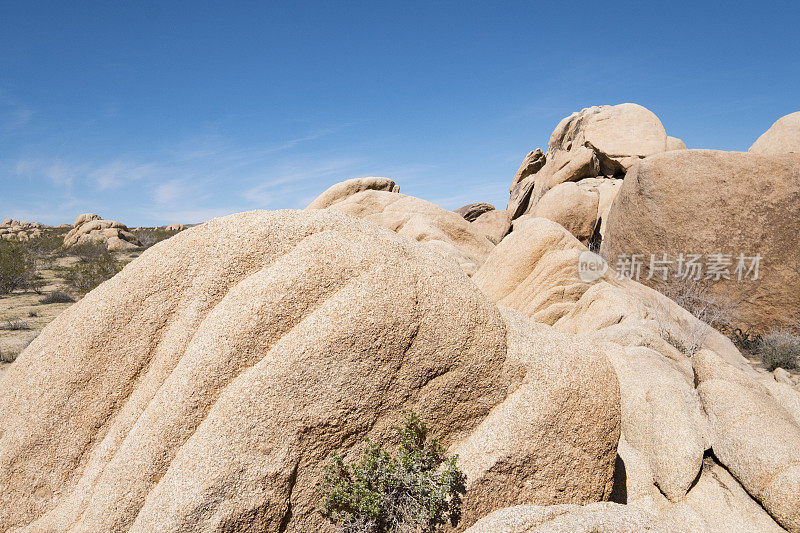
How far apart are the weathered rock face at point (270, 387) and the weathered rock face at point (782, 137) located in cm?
1636

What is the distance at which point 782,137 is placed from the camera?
15.6m

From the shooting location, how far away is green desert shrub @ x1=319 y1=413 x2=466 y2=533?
3.60m

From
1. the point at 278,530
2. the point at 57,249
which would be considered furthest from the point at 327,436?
the point at 57,249

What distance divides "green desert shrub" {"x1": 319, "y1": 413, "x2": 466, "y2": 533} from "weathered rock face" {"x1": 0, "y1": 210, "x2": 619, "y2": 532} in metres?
0.14

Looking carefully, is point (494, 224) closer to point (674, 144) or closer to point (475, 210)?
point (475, 210)

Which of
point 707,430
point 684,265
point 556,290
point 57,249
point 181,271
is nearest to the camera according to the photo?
point 181,271

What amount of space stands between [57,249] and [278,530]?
5029 cm

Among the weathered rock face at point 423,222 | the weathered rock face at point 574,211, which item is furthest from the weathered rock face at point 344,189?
the weathered rock face at point 574,211

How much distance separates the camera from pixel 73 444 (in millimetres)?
4016

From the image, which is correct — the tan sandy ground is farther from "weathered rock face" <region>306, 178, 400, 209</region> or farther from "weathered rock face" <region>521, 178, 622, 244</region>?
"weathered rock face" <region>521, 178, 622, 244</region>

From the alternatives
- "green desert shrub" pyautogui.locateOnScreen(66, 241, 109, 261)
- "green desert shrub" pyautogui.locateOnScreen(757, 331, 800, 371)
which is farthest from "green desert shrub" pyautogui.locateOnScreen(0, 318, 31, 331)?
"green desert shrub" pyautogui.locateOnScreen(757, 331, 800, 371)

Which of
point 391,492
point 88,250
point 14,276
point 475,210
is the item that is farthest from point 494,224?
point 88,250

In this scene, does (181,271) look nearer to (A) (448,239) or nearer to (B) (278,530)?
(B) (278,530)

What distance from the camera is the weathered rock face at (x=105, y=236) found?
44094mm
